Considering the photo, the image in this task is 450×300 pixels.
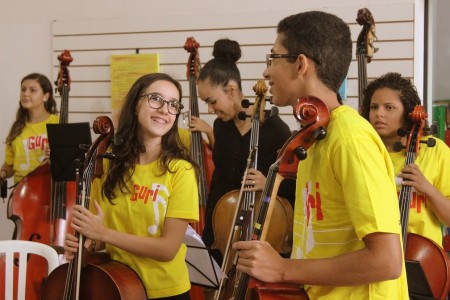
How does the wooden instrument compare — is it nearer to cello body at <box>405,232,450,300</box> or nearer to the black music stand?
cello body at <box>405,232,450,300</box>

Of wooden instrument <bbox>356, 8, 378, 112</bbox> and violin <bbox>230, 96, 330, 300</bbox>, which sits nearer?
violin <bbox>230, 96, 330, 300</bbox>

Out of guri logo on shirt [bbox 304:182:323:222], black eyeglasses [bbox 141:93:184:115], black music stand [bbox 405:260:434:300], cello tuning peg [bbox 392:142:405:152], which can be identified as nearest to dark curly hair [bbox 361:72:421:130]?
cello tuning peg [bbox 392:142:405:152]

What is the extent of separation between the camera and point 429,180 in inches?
96.7

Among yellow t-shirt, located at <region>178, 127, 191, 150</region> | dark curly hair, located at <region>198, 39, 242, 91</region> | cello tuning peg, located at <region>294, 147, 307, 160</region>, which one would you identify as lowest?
cello tuning peg, located at <region>294, 147, 307, 160</region>

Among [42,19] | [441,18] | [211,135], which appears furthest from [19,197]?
[441,18]

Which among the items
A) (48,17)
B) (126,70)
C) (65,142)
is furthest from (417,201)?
(48,17)

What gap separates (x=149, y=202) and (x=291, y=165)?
2.34 feet

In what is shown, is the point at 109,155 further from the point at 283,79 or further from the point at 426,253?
the point at 426,253

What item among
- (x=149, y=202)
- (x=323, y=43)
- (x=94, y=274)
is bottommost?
(x=94, y=274)

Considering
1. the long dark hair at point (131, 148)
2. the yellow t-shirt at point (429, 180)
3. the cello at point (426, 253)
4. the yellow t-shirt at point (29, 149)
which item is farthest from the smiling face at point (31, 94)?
the cello at point (426, 253)

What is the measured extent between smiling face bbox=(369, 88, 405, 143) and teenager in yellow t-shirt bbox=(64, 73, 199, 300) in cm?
92

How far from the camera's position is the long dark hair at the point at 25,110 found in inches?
149

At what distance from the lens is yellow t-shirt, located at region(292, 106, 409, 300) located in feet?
3.89

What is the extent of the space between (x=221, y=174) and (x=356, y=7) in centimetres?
137
